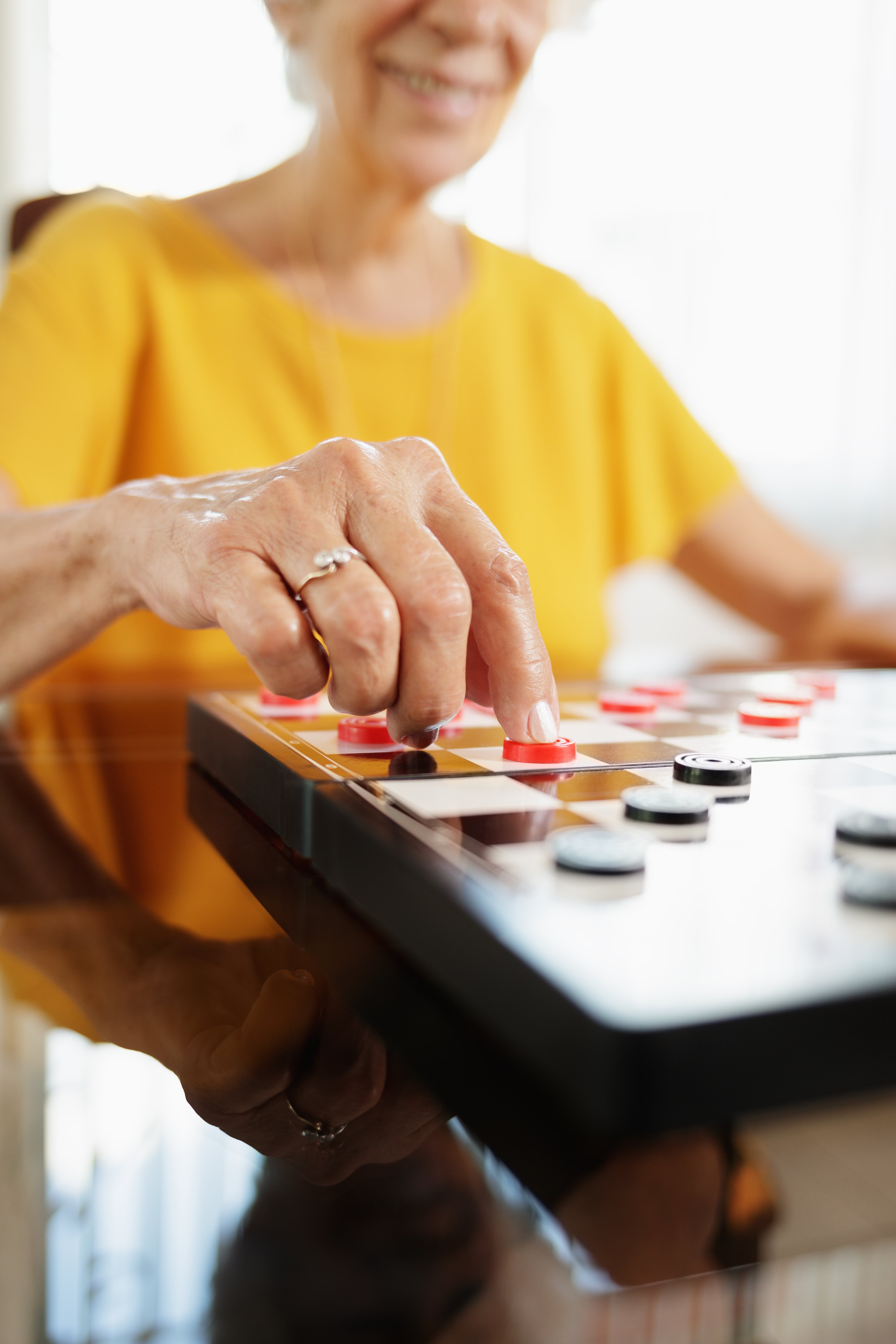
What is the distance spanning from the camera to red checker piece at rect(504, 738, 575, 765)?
0.51 meters

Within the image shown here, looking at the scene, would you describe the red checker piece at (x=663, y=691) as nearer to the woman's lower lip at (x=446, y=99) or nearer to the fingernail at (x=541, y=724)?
the fingernail at (x=541, y=724)

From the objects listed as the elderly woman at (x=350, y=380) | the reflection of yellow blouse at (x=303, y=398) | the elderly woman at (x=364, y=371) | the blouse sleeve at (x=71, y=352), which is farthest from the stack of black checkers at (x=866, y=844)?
the blouse sleeve at (x=71, y=352)

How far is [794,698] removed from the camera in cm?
72

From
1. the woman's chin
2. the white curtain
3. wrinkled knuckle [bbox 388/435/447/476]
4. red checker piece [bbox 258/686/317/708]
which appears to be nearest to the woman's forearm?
red checker piece [bbox 258/686/317/708]

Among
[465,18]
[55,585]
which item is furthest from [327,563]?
[465,18]

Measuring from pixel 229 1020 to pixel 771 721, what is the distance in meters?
0.37

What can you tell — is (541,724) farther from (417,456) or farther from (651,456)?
(651,456)

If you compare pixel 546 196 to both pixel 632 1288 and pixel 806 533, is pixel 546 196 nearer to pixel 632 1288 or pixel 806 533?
pixel 806 533

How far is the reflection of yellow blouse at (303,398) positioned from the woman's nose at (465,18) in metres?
0.37

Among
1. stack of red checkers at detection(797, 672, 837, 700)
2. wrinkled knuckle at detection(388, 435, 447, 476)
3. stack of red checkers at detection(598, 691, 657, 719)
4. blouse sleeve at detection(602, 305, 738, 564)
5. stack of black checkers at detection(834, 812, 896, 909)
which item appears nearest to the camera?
stack of black checkers at detection(834, 812, 896, 909)

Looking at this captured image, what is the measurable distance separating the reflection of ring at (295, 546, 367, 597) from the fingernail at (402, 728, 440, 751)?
0.09 m

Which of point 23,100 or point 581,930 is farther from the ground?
point 23,100

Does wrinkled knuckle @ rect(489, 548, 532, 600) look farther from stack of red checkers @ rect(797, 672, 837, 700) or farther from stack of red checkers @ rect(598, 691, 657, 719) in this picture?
stack of red checkers @ rect(797, 672, 837, 700)

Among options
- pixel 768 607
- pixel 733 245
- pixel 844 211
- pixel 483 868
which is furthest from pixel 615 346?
pixel 844 211
